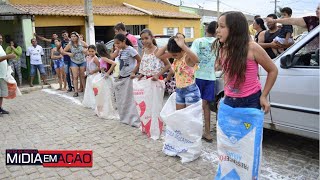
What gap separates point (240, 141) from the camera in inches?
107

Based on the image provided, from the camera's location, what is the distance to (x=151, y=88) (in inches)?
188

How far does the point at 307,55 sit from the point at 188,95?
1.57 m

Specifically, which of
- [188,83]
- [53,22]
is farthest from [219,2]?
[188,83]

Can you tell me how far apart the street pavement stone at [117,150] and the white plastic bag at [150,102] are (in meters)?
0.20

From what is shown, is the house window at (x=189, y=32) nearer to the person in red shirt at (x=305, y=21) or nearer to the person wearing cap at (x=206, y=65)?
the person in red shirt at (x=305, y=21)

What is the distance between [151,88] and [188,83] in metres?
0.88

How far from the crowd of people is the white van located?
91cm

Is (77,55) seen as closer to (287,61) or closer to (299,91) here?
(287,61)

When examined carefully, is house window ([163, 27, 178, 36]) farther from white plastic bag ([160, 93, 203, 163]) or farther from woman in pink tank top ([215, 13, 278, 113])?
woman in pink tank top ([215, 13, 278, 113])

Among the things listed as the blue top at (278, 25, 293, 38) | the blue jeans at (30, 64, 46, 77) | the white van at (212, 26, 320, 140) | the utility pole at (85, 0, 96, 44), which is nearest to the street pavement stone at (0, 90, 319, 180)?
the white van at (212, 26, 320, 140)

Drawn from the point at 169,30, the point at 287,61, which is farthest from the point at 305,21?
the point at 169,30

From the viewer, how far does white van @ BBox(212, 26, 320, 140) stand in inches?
137

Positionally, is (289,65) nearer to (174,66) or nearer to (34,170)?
(174,66)

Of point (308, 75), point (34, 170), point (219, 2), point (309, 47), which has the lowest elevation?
point (34, 170)
